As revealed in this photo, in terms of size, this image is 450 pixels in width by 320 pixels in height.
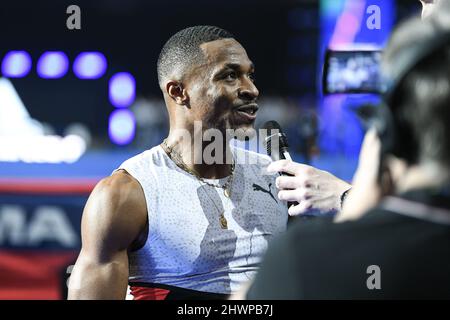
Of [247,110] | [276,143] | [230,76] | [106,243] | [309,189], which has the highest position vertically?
[230,76]

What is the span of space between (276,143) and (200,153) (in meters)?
0.34

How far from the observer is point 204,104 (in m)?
2.33

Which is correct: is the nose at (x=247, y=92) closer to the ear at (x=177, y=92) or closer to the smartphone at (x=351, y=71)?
the ear at (x=177, y=92)

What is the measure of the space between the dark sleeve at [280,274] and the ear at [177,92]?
147cm

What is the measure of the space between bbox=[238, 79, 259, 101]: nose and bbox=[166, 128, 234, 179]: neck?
0.50 feet

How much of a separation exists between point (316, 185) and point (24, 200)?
2.92m

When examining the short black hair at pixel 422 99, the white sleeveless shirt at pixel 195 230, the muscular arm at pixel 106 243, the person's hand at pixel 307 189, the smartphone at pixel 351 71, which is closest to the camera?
the short black hair at pixel 422 99

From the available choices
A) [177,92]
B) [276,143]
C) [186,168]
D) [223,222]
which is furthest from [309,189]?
[177,92]

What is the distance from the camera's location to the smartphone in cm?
153

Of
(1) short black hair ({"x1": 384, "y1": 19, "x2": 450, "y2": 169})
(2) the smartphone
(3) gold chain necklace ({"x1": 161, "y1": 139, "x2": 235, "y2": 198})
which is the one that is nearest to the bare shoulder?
(3) gold chain necklace ({"x1": 161, "y1": 139, "x2": 235, "y2": 198})

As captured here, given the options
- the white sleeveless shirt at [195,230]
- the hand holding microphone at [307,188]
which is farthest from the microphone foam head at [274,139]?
the white sleeveless shirt at [195,230]

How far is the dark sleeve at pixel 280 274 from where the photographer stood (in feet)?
3.00

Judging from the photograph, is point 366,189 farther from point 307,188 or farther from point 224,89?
point 224,89

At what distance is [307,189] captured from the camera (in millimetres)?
1766
